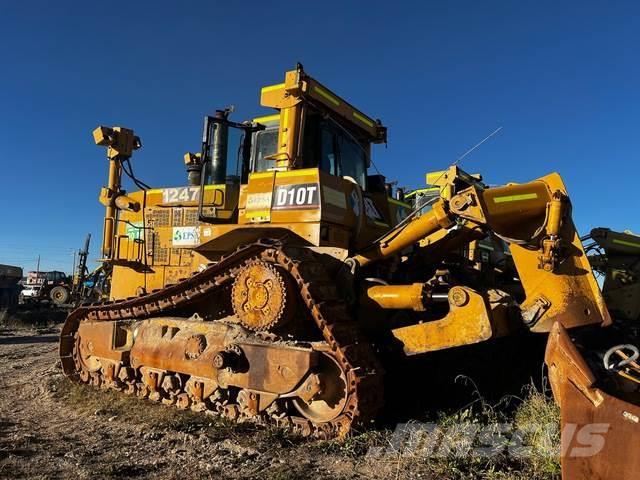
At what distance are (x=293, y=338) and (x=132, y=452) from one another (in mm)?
1935

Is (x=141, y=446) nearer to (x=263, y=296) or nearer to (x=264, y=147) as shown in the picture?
(x=263, y=296)

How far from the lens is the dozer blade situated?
350 cm

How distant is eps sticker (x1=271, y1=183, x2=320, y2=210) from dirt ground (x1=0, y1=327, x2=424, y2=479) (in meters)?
2.48

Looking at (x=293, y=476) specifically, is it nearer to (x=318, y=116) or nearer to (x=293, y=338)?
(x=293, y=338)

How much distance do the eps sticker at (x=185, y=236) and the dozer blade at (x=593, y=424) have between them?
17.0 feet

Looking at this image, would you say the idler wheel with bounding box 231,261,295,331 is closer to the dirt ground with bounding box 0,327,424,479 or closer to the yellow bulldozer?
the yellow bulldozer

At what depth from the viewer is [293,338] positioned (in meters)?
6.11

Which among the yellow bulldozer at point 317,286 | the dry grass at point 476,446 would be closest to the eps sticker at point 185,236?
the yellow bulldozer at point 317,286

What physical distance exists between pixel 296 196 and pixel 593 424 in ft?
12.8

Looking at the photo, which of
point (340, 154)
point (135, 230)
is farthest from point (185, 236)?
point (340, 154)

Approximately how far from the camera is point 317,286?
5.75 m

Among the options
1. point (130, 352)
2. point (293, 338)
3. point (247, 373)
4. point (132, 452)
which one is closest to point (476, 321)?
point (293, 338)

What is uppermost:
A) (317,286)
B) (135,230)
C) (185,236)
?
(135,230)

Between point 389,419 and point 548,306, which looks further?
point 389,419
